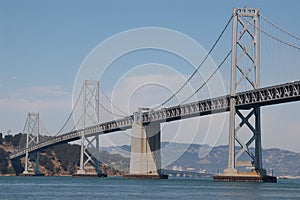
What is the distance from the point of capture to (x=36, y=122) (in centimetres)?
11775

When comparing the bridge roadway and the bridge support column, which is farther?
the bridge support column

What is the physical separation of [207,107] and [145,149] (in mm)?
11484

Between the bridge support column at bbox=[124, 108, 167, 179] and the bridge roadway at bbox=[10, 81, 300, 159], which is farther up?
the bridge roadway at bbox=[10, 81, 300, 159]

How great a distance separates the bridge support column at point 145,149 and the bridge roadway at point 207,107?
2.87 feet

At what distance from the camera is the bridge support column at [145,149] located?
234ft

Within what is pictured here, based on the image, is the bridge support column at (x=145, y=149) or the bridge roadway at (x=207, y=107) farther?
the bridge support column at (x=145, y=149)

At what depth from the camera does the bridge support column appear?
2810 inches

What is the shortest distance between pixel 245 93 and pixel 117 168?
7333 centimetres

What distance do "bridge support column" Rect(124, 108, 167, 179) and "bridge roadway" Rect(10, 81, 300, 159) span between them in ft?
2.87

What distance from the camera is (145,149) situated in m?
71.2

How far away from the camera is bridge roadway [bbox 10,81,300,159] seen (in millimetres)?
51844

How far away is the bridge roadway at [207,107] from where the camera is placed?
2041 inches

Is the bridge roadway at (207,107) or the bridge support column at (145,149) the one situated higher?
the bridge roadway at (207,107)

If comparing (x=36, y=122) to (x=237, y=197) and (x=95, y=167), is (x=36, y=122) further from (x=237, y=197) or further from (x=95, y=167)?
(x=237, y=197)
